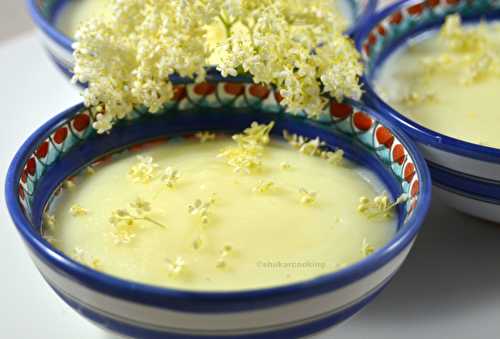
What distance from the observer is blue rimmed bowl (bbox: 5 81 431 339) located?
78 cm

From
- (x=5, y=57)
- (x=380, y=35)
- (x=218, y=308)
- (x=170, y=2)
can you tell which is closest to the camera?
(x=218, y=308)

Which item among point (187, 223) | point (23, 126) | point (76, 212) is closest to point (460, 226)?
point (187, 223)

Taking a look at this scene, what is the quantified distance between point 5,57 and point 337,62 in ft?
2.42

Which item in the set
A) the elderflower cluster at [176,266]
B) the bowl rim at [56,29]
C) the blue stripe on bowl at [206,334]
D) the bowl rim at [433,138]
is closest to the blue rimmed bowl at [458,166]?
the bowl rim at [433,138]

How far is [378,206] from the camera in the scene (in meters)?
1.00

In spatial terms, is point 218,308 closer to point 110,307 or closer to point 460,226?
point 110,307

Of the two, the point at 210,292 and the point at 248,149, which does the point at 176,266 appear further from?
the point at 248,149

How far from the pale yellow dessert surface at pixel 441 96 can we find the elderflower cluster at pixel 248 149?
22cm

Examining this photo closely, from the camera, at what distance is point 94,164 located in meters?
1.09

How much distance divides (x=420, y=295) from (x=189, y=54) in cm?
40

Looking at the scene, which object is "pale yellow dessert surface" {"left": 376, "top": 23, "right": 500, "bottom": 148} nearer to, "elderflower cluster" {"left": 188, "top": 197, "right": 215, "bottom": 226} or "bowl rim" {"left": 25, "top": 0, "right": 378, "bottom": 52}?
"bowl rim" {"left": 25, "top": 0, "right": 378, "bottom": 52}

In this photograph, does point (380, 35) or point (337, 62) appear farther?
point (380, 35)

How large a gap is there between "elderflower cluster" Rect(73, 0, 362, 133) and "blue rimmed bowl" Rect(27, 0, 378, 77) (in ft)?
0.70

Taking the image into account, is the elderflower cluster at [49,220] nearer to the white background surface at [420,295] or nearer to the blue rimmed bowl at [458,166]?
the white background surface at [420,295]
